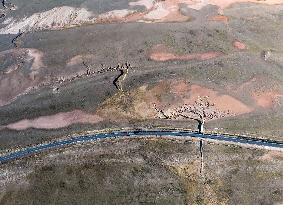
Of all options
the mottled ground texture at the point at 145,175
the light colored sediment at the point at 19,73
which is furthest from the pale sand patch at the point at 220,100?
the light colored sediment at the point at 19,73

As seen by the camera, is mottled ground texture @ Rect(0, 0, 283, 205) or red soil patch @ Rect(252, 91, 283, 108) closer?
mottled ground texture @ Rect(0, 0, 283, 205)

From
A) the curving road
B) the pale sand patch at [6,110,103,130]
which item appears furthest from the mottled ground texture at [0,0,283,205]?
the curving road

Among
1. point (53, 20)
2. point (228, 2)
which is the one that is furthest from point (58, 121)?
point (228, 2)

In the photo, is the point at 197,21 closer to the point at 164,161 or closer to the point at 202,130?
the point at 202,130

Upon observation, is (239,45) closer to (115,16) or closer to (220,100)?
(220,100)

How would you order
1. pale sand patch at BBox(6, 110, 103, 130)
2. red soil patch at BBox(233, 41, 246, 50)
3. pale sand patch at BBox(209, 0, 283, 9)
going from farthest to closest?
pale sand patch at BBox(209, 0, 283, 9) < red soil patch at BBox(233, 41, 246, 50) < pale sand patch at BBox(6, 110, 103, 130)

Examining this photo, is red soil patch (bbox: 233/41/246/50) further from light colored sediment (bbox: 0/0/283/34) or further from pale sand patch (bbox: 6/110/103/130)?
pale sand patch (bbox: 6/110/103/130)
